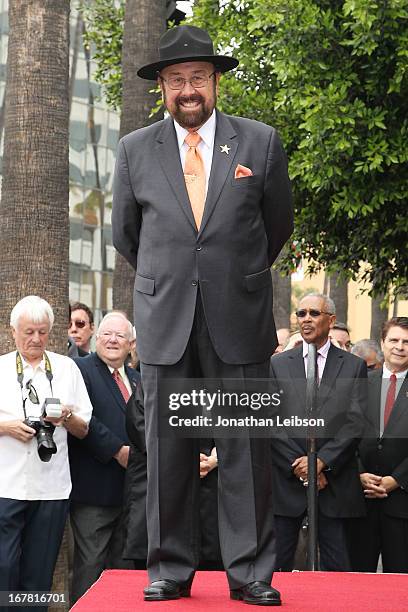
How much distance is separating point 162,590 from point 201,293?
1.35 meters

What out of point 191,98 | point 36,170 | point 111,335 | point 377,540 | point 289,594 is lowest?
point 377,540

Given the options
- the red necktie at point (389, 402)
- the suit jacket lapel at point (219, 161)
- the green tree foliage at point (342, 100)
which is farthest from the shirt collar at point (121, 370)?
the green tree foliage at point (342, 100)

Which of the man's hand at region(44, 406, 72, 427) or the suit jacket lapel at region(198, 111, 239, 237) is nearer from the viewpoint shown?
the suit jacket lapel at region(198, 111, 239, 237)

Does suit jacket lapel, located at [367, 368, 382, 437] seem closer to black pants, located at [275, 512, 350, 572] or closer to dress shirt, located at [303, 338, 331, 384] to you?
dress shirt, located at [303, 338, 331, 384]

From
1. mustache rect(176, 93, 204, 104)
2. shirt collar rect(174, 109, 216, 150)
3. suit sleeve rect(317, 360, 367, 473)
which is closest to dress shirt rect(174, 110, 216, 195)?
shirt collar rect(174, 109, 216, 150)

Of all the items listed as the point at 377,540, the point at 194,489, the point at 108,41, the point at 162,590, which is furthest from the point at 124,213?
the point at 108,41

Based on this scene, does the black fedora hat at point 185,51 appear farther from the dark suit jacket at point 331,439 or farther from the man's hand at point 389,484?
the man's hand at point 389,484

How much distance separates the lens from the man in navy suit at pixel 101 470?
30.2 feet

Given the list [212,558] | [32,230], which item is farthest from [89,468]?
[32,230]

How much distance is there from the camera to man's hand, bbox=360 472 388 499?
9.22 m

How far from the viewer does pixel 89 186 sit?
50.1m

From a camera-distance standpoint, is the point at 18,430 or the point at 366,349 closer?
the point at 18,430

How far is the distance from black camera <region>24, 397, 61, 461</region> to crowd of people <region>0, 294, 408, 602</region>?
0.04ft

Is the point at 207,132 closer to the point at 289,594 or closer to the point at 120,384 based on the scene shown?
the point at 289,594
